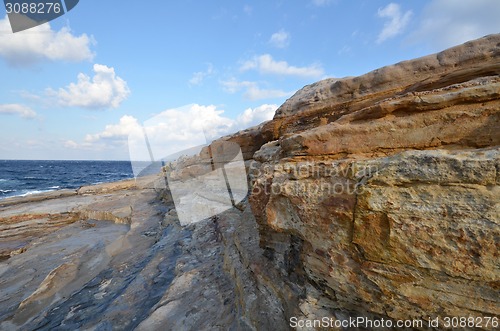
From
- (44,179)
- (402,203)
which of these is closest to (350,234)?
(402,203)

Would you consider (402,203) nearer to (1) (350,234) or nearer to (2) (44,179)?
(1) (350,234)

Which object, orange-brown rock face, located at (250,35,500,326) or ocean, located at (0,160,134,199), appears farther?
ocean, located at (0,160,134,199)

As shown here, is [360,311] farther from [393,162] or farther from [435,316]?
[393,162]

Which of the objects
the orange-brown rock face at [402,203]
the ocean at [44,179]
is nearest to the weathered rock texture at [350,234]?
the orange-brown rock face at [402,203]

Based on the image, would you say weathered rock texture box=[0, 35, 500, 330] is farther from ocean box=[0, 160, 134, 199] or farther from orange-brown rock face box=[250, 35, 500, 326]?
ocean box=[0, 160, 134, 199]

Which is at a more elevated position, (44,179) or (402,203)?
(44,179)

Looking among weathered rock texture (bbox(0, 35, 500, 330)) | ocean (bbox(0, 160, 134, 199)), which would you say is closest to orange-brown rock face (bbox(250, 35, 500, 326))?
weathered rock texture (bbox(0, 35, 500, 330))

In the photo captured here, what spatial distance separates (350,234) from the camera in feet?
11.3

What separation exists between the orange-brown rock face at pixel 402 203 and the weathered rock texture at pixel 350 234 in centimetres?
2

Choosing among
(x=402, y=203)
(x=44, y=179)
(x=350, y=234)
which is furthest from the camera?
(x=44, y=179)

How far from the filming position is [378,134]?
13.0ft

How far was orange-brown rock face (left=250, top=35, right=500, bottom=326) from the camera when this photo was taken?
2691 millimetres

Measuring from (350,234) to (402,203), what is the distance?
83 centimetres

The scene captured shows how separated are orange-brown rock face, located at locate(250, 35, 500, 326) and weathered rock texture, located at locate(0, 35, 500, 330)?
15mm
